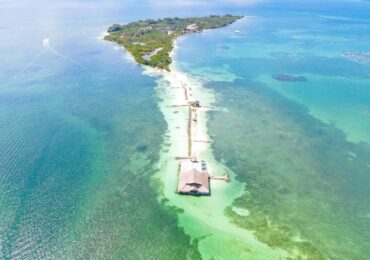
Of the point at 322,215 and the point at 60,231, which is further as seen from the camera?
the point at 322,215

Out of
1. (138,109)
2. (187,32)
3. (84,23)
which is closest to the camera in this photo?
(138,109)

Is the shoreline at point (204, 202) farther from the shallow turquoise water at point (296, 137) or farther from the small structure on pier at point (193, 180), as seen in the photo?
the shallow turquoise water at point (296, 137)

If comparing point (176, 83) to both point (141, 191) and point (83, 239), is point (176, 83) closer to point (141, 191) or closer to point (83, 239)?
point (141, 191)

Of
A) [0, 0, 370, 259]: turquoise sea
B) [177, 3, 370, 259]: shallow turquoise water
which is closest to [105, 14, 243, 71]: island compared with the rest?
[0, 0, 370, 259]: turquoise sea

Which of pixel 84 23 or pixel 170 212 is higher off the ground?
pixel 84 23

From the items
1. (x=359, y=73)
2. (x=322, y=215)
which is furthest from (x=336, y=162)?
(x=359, y=73)

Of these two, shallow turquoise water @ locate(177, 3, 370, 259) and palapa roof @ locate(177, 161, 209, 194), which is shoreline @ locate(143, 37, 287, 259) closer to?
palapa roof @ locate(177, 161, 209, 194)
